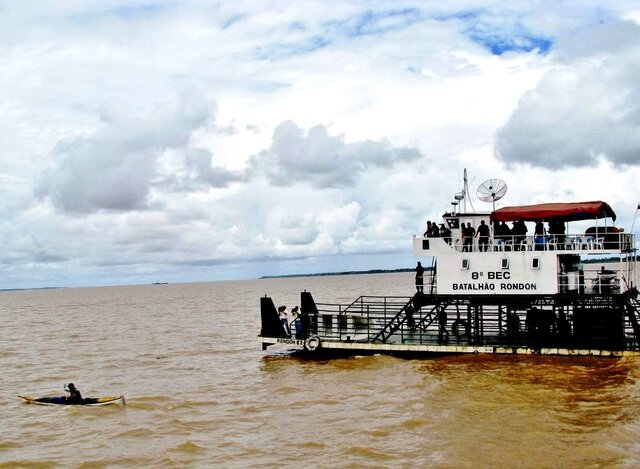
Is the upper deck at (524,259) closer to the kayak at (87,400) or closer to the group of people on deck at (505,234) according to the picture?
the group of people on deck at (505,234)

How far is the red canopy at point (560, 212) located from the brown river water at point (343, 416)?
210 inches

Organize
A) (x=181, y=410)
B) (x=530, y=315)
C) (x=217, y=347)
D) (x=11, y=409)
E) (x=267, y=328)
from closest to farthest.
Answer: (x=181, y=410), (x=11, y=409), (x=530, y=315), (x=267, y=328), (x=217, y=347)

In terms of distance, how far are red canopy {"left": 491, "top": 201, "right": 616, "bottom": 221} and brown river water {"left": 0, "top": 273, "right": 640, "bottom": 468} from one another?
210 inches

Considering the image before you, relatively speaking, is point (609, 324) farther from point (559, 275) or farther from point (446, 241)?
point (446, 241)

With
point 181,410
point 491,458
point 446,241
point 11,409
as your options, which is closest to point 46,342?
point 11,409

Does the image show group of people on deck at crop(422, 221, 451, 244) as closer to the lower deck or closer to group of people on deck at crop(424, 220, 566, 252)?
group of people on deck at crop(424, 220, 566, 252)

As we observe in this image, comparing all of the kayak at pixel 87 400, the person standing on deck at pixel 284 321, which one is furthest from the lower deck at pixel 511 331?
the kayak at pixel 87 400

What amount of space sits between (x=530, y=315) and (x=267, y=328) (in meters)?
10.9

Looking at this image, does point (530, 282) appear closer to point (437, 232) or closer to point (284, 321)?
point (437, 232)

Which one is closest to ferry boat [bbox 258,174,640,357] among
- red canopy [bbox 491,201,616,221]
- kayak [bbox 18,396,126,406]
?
red canopy [bbox 491,201,616,221]

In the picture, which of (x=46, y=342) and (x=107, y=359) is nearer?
(x=107, y=359)

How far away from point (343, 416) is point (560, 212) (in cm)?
1122

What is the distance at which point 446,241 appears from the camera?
2584 cm

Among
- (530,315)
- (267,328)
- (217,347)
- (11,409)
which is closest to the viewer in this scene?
(11,409)
